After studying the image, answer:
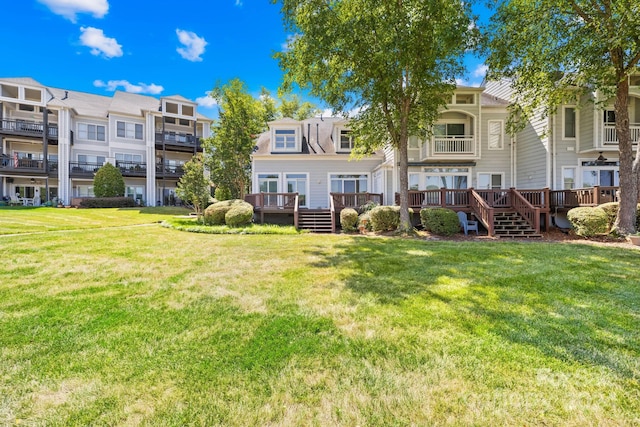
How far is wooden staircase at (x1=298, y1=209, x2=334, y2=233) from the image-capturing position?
1435 cm

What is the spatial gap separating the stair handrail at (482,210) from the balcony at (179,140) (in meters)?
28.1

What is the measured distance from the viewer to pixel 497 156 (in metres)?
16.9

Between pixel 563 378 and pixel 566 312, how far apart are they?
6.02ft

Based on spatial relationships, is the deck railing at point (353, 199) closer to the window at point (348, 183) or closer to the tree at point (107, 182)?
the window at point (348, 183)

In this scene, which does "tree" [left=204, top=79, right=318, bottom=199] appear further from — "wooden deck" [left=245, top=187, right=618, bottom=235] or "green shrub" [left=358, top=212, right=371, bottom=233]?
"green shrub" [left=358, top=212, right=371, bottom=233]

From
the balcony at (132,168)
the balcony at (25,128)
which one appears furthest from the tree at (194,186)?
the balcony at (25,128)

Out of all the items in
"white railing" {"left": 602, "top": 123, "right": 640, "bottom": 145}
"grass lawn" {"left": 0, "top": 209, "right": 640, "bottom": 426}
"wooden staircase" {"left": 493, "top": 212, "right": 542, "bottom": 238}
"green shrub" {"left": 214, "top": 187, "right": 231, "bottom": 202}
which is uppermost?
"white railing" {"left": 602, "top": 123, "right": 640, "bottom": 145}

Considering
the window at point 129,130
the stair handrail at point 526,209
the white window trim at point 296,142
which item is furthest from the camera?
the window at point 129,130

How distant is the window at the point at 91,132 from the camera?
2820 cm

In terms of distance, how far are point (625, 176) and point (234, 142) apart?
21.6 meters

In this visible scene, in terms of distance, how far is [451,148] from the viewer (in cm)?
1617

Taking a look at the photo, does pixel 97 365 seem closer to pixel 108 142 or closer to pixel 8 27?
pixel 8 27

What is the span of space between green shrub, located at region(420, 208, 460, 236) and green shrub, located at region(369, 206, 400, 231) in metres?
1.40

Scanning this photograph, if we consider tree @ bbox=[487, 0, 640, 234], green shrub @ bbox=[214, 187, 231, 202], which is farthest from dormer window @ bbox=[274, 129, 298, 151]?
tree @ bbox=[487, 0, 640, 234]
